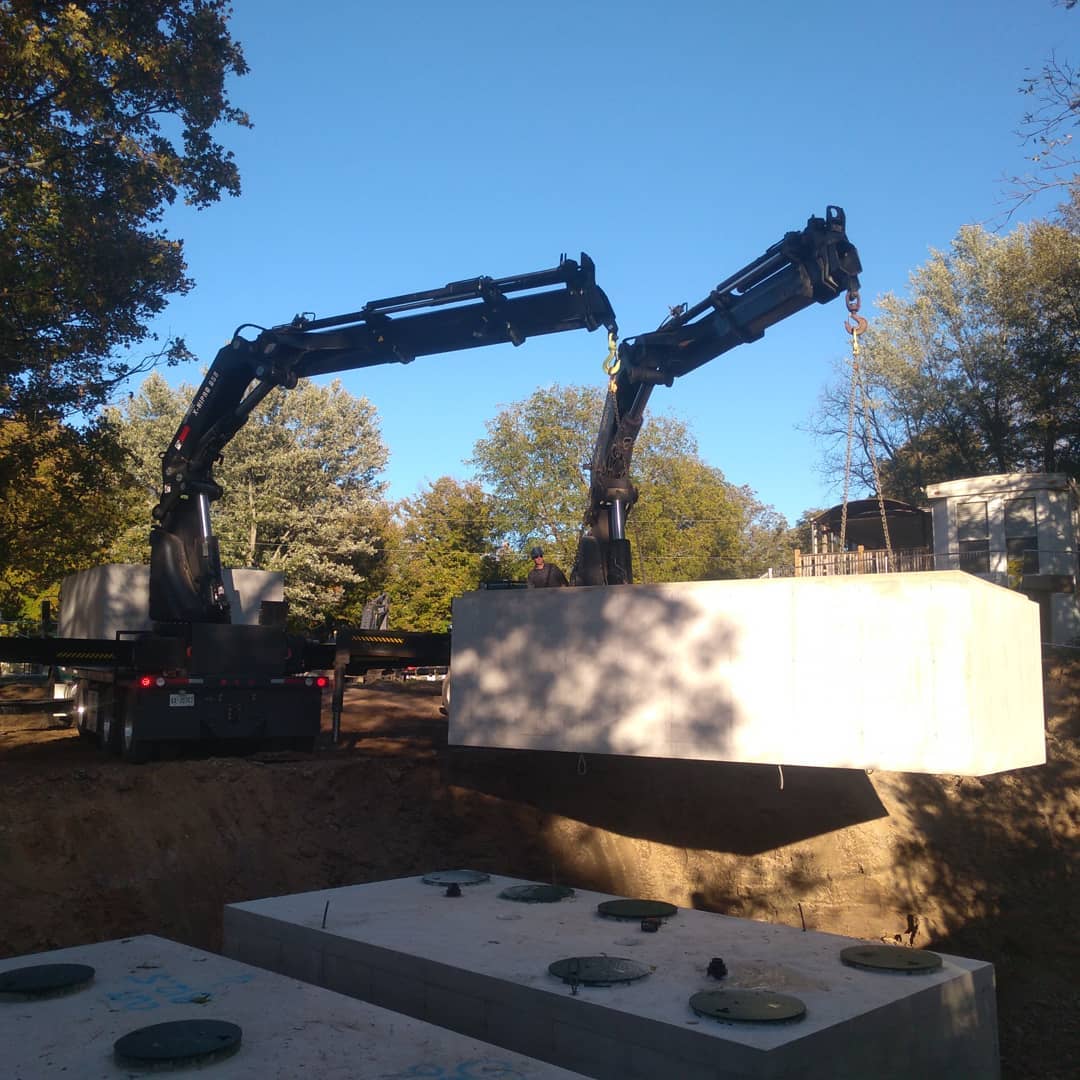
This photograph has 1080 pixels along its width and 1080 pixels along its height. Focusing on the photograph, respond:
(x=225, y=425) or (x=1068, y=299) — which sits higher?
(x=1068, y=299)

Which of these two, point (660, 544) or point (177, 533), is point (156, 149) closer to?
point (177, 533)

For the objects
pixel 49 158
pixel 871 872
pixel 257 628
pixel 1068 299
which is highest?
pixel 1068 299

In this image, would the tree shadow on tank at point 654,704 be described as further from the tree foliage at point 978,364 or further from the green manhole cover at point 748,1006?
the tree foliage at point 978,364

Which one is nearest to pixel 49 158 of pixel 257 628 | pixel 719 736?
pixel 257 628

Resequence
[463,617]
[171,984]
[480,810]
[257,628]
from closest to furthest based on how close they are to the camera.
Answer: [171,984] → [463,617] → [257,628] → [480,810]

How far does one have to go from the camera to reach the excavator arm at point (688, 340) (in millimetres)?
10945

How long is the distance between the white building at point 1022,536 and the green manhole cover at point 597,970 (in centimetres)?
2024

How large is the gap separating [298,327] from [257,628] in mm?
4141

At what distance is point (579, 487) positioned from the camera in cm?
4641

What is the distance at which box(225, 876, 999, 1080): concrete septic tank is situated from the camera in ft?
17.6

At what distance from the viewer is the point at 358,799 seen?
1473 cm

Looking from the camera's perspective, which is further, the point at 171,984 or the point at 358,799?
the point at 358,799

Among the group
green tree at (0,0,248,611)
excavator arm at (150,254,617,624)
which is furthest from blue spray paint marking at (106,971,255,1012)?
green tree at (0,0,248,611)

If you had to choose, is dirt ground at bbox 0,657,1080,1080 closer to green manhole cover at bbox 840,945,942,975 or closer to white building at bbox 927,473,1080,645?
green manhole cover at bbox 840,945,942,975
